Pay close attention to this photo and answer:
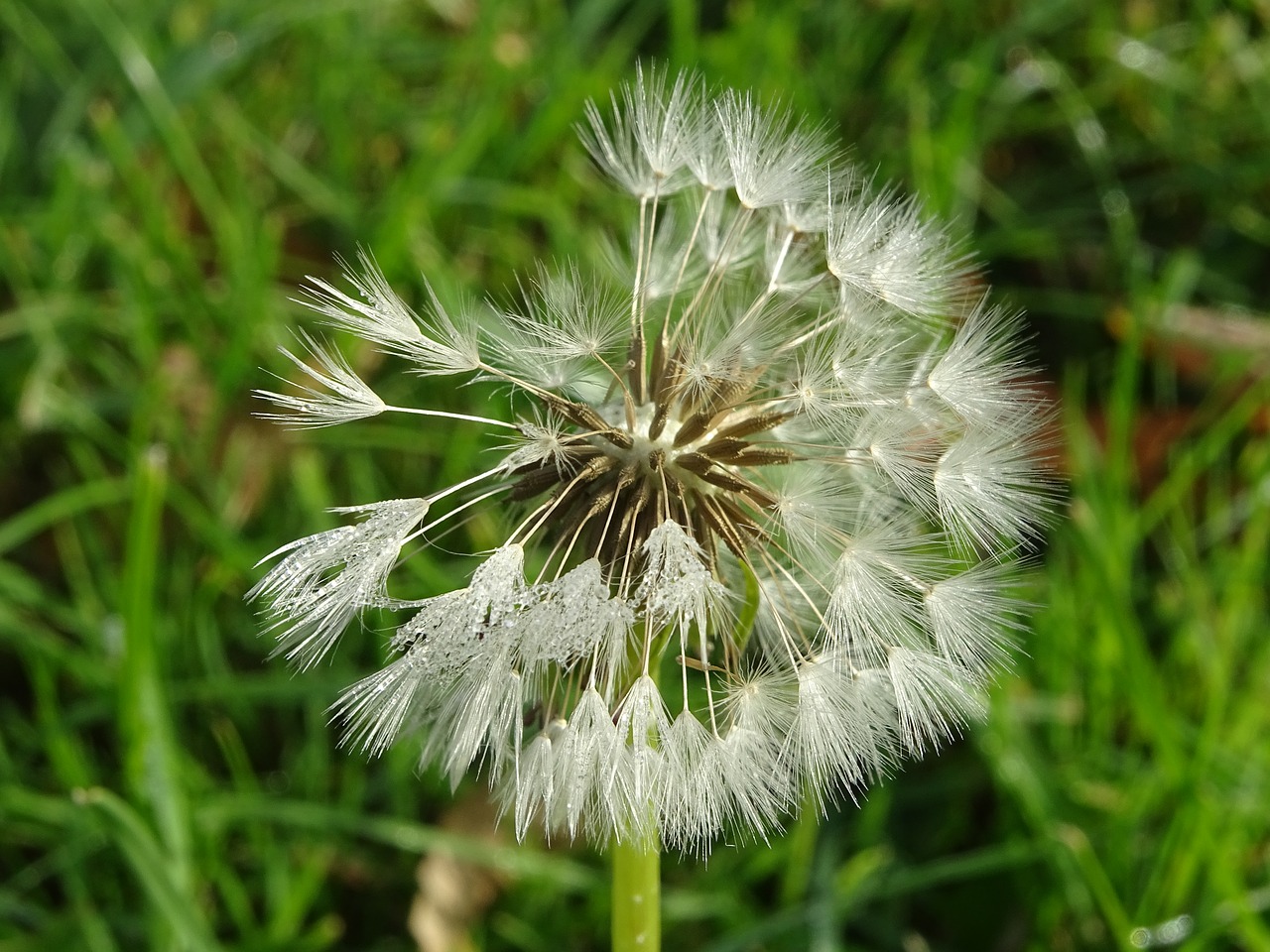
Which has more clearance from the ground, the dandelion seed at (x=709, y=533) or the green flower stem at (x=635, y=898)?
the dandelion seed at (x=709, y=533)

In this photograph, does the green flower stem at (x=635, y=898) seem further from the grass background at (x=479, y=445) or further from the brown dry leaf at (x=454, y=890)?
the brown dry leaf at (x=454, y=890)

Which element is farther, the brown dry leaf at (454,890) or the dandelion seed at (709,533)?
the brown dry leaf at (454,890)

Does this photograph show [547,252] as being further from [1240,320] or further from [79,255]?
[1240,320]

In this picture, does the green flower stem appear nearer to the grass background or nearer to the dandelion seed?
the dandelion seed

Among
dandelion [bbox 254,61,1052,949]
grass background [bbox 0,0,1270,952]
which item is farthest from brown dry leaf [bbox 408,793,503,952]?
dandelion [bbox 254,61,1052,949]

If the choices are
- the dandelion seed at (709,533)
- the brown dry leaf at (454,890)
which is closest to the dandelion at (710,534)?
the dandelion seed at (709,533)

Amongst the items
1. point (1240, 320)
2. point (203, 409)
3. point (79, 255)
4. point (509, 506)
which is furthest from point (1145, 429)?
point (79, 255)

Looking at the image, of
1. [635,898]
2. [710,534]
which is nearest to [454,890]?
[635,898]
